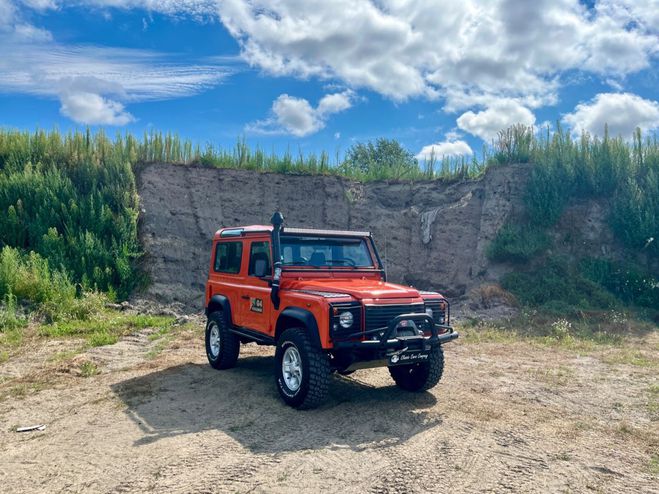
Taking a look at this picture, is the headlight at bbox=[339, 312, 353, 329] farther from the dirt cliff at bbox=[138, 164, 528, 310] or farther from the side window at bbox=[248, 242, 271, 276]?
the dirt cliff at bbox=[138, 164, 528, 310]

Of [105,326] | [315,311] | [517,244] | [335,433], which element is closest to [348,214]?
[517,244]

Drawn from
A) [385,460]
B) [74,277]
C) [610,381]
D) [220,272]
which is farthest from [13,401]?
[610,381]

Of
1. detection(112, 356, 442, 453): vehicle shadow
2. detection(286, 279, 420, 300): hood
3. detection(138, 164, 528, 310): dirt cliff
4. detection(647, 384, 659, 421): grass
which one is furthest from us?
detection(138, 164, 528, 310): dirt cliff

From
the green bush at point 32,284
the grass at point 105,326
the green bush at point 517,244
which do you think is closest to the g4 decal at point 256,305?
the grass at point 105,326

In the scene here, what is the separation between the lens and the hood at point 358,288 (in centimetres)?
679

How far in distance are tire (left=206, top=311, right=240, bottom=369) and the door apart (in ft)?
1.94

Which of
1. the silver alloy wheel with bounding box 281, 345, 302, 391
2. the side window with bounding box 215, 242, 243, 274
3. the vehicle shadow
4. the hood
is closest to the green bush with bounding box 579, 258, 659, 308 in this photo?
the vehicle shadow

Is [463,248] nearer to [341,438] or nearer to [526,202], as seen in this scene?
[526,202]

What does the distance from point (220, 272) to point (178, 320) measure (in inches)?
208

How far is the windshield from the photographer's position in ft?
25.7

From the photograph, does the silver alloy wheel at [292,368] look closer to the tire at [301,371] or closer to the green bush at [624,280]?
the tire at [301,371]

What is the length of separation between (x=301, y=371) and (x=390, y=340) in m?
1.18

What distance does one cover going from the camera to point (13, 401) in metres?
7.52

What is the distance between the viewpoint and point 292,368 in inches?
275
